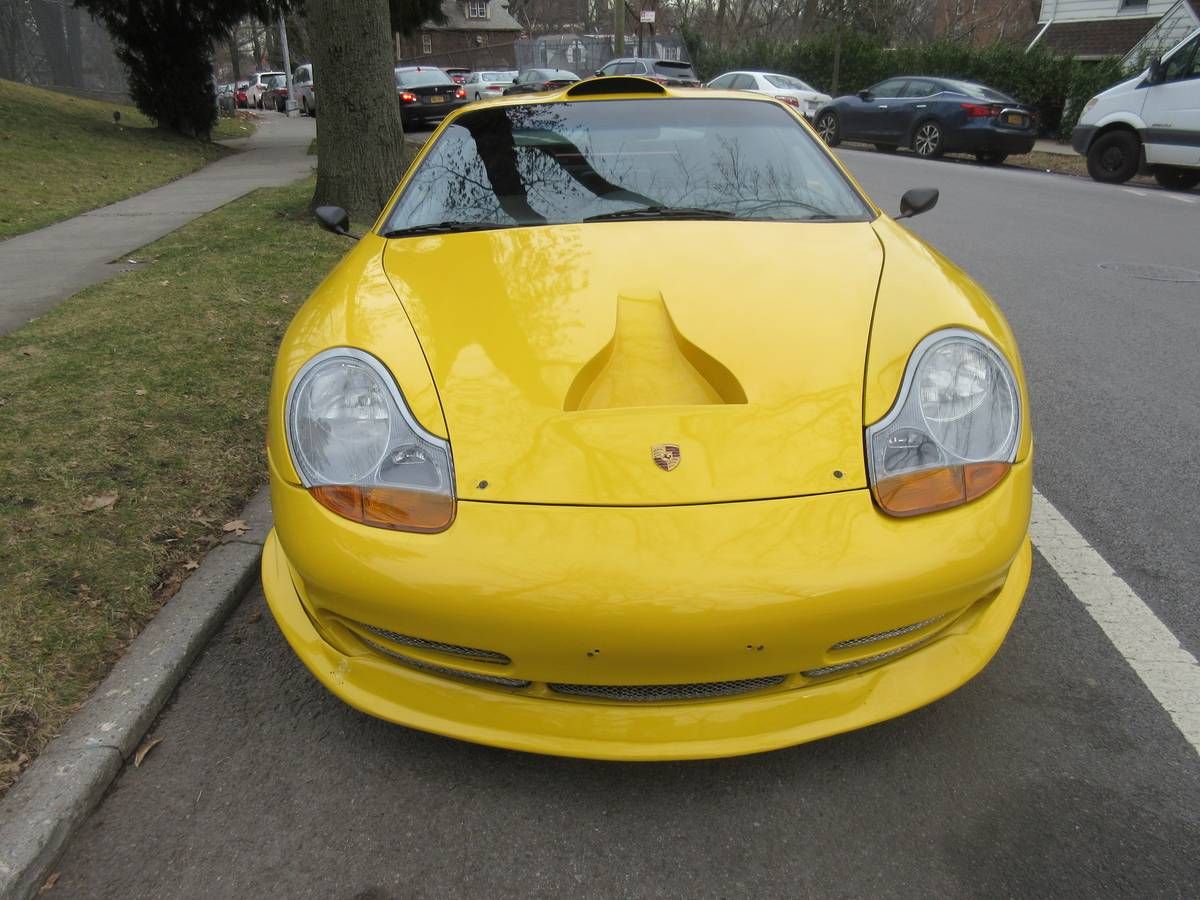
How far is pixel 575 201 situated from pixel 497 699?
5.60 feet

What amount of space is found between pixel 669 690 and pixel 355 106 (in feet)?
23.2

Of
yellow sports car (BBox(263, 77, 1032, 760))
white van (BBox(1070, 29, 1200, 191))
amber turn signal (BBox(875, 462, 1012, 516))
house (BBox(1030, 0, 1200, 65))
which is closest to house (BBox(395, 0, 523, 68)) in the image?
house (BBox(1030, 0, 1200, 65))

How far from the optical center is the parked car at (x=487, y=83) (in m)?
26.8

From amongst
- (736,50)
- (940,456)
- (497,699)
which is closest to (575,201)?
(940,456)

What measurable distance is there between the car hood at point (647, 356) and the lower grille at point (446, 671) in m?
0.36

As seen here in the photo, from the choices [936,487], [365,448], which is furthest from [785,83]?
[365,448]

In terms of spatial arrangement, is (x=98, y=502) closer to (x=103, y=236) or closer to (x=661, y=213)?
(x=661, y=213)

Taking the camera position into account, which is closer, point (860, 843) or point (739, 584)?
point (739, 584)

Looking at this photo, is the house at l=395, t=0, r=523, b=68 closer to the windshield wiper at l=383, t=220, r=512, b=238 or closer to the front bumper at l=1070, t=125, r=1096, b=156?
the front bumper at l=1070, t=125, r=1096, b=156

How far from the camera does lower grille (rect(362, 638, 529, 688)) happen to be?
5.85 feet

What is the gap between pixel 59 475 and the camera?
10.4ft

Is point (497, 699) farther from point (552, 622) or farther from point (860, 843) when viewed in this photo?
point (860, 843)

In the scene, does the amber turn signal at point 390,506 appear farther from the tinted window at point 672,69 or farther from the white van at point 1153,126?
the tinted window at point 672,69

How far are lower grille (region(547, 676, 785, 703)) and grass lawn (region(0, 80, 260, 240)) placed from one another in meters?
8.50
